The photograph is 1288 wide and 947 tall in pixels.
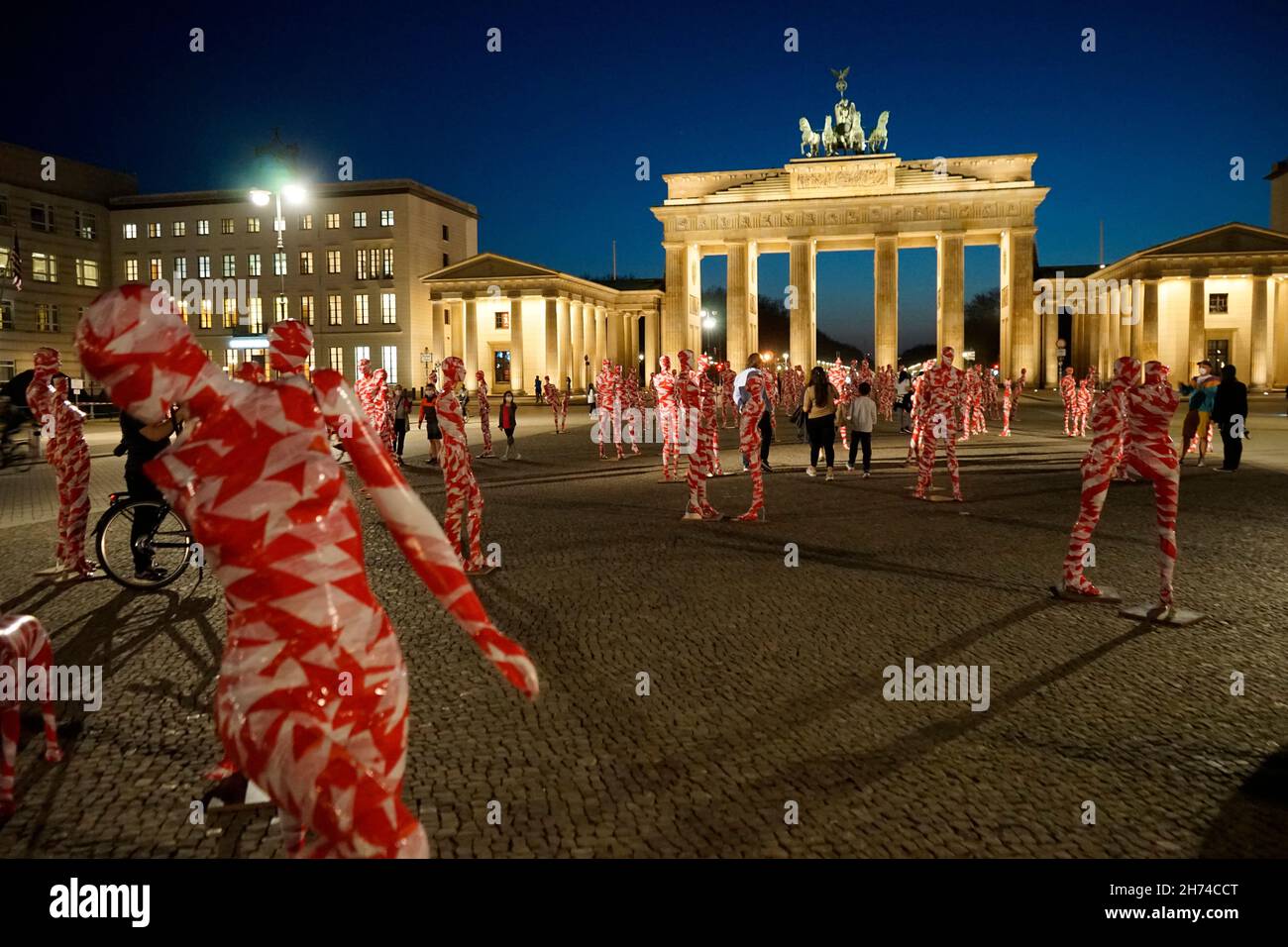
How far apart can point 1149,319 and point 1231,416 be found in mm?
48655

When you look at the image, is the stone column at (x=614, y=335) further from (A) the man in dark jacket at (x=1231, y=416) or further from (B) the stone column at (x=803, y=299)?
(A) the man in dark jacket at (x=1231, y=416)

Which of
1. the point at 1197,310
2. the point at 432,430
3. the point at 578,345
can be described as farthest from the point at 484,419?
the point at 578,345

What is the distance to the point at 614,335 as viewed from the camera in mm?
89500

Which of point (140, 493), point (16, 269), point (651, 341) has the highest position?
point (651, 341)

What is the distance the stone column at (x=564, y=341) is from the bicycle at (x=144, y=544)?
62077 millimetres

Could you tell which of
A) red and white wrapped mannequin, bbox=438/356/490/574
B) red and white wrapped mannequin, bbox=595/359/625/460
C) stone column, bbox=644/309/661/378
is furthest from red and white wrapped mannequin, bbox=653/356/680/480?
stone column, bbox=644/309/661/378

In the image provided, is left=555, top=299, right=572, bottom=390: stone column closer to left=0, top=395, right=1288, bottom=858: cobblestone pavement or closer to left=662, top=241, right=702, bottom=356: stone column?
left=662, top=241, right=702, bottom=356: stone column

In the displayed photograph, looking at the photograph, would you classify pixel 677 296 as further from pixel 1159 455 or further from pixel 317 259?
pixel 1159 455

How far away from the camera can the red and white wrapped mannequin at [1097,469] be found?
8102 millimetres

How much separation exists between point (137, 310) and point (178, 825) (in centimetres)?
277

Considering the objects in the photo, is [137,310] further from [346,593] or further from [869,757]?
[869,757]

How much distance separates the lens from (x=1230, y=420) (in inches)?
720

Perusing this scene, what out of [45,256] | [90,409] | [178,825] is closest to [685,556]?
[178,825]

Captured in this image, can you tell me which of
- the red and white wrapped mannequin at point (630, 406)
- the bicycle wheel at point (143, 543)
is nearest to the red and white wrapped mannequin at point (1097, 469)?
the bicycle wheel at point (143, 543)
